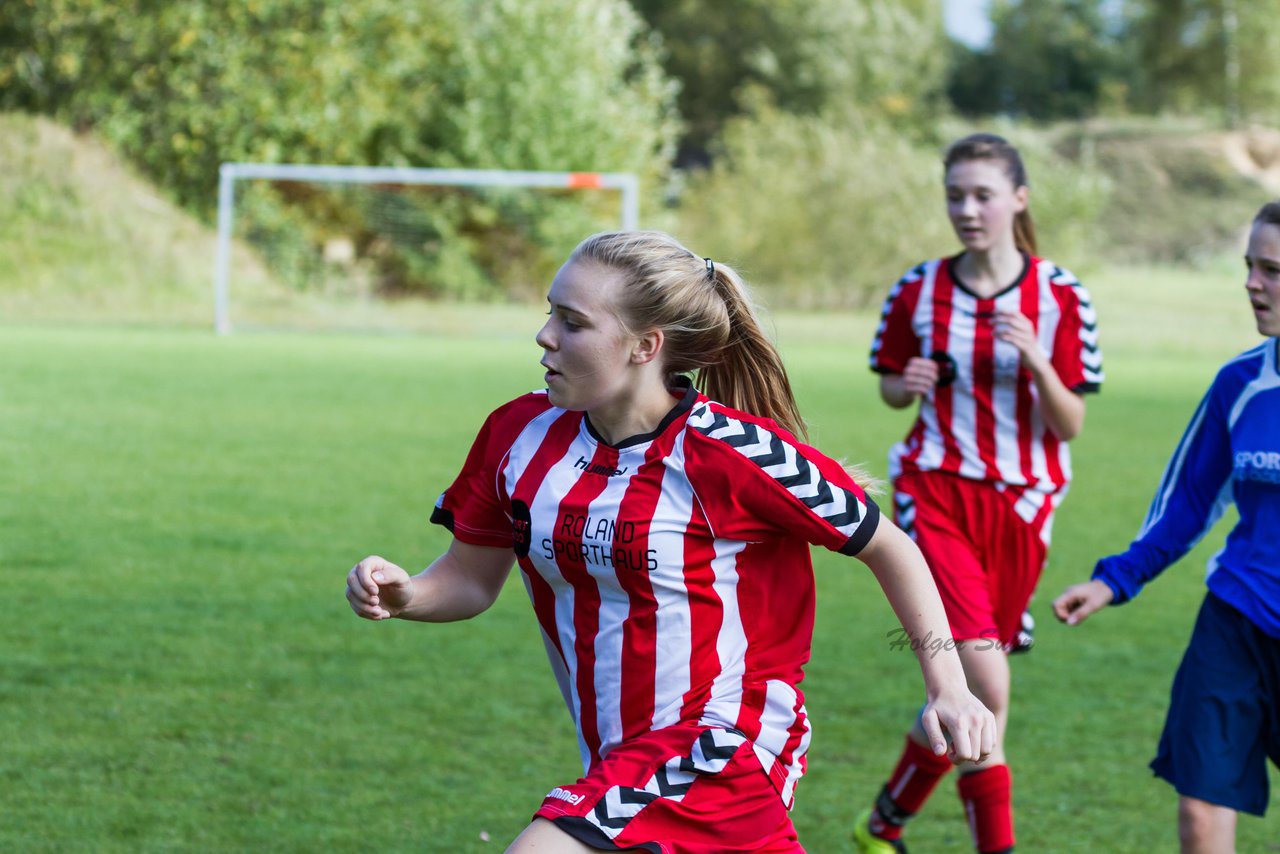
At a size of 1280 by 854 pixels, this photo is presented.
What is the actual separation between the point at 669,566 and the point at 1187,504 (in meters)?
1.55

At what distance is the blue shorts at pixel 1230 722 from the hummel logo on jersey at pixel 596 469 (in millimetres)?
1465

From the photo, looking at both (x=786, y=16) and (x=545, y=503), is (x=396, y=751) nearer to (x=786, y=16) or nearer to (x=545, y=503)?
(x=545, y=503)

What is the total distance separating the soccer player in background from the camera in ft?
15.4

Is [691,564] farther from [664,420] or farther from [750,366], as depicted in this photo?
[750,366]

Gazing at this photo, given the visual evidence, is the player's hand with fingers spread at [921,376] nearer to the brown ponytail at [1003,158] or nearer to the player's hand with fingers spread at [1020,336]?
the player's hand with fingers spread at [1020,336]

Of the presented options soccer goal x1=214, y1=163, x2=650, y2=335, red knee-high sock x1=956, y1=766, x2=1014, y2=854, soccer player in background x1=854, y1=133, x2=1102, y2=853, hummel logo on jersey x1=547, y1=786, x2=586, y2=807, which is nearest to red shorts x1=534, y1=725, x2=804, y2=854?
hummel logo on jersey x1=547, y1=786, x2=586, y2=807

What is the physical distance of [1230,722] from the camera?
343 cm

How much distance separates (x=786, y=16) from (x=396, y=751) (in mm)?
43981

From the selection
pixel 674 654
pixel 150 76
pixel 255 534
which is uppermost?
pixel 150 76

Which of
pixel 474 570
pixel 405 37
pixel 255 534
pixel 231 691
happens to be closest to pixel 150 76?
pixel 405 37

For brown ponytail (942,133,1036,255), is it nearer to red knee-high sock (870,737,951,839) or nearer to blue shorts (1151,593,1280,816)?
red knee-high sock (870,737,951,839)

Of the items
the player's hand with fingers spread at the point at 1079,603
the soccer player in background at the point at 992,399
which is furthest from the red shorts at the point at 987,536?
the player's hand with fingers spread at the point at 1079,603

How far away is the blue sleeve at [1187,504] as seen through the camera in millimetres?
3676

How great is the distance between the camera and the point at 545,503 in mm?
2830
